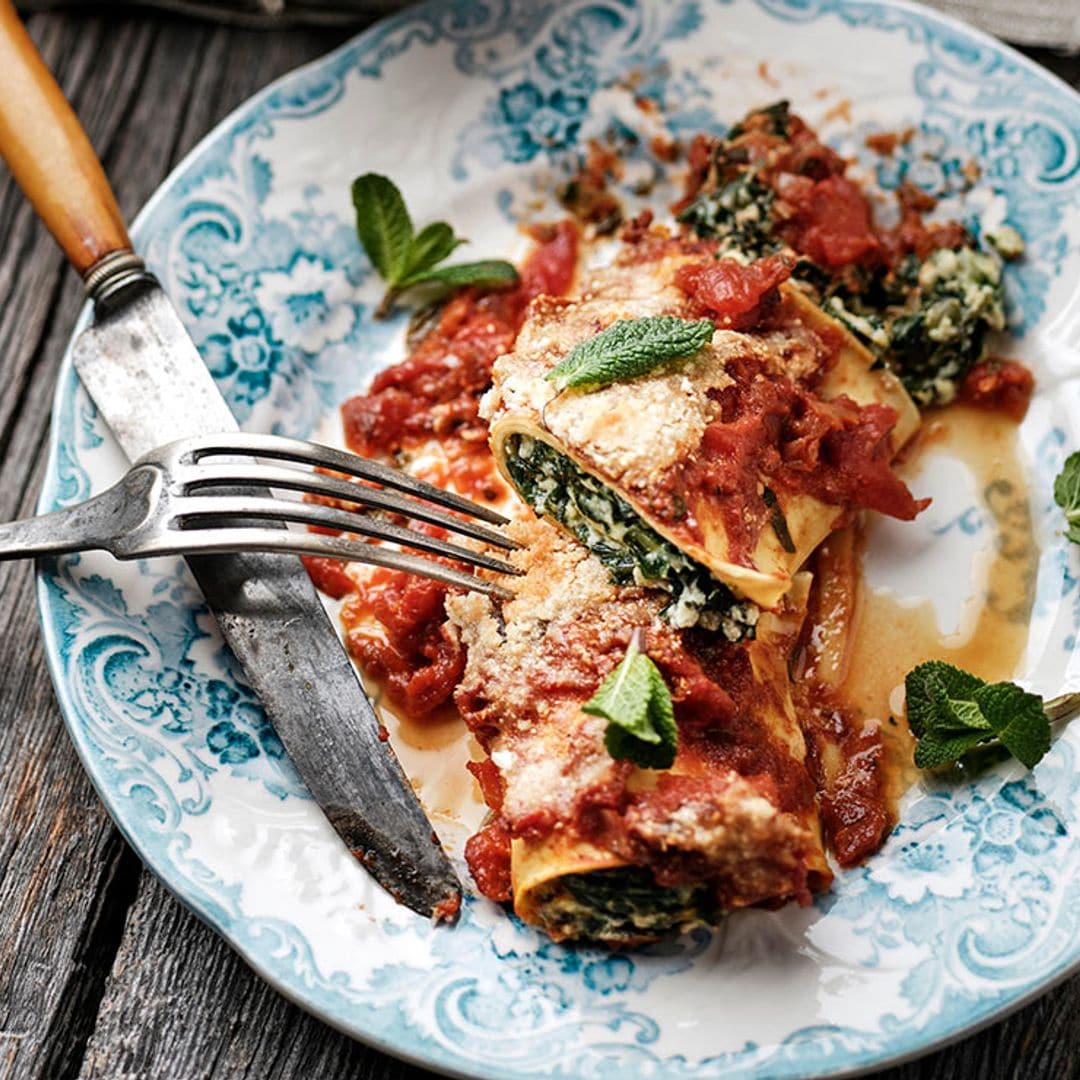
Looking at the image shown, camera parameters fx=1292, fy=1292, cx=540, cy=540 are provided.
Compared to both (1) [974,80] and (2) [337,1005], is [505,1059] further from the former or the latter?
(1) [974,80]

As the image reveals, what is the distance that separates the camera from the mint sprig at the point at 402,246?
4805mm

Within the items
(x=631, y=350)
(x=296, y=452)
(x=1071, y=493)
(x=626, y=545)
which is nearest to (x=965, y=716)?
(x=1071, y=493)

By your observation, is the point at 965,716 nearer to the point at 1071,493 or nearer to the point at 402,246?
the point at 1071,493

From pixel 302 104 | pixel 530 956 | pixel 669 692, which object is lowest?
pixel 530 956

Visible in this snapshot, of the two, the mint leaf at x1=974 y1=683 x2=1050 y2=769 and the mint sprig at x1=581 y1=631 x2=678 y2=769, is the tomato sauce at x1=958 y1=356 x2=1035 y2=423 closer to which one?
the mint leaf at x1=974 y1=683 x2=1050 y2=769

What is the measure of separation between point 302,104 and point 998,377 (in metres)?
2.76

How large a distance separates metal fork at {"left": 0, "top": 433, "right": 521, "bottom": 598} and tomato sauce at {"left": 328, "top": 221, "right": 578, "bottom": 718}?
0.32 meters

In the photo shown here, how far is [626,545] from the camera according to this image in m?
3.80

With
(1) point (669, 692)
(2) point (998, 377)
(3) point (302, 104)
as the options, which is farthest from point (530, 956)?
(3) point (302, 104)

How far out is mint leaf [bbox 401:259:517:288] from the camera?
4.83 meters

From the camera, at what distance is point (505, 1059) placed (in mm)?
3361

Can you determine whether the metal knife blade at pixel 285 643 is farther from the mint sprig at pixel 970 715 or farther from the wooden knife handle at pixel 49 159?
the mint sprig at pixel 970 715

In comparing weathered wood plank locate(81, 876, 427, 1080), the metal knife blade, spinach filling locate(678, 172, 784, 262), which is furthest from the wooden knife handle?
weathered wood plank locate(81, 876, 427, 1080)

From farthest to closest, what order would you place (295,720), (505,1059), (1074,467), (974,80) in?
1. (974,80)
2. (1074,467)
3. (295,720)
4. (505,1059)
